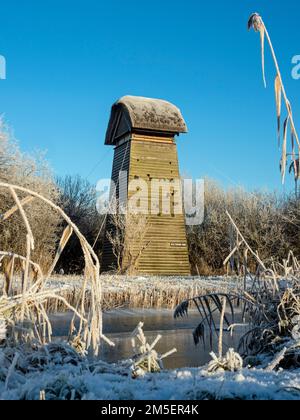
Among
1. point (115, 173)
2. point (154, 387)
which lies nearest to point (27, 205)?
point (115, 173)

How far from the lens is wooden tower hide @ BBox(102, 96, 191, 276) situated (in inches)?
850

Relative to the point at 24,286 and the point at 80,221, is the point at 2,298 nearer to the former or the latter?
the point at 24,286

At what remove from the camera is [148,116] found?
2169cm

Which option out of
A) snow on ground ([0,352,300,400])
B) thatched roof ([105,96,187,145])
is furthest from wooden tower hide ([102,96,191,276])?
snow on ground ([0,352,300,400])

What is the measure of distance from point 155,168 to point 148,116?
213 centimetres

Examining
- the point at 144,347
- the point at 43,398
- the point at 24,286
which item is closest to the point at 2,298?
the point at 24,286

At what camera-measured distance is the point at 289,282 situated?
13.1ft

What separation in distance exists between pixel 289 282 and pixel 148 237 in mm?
17813

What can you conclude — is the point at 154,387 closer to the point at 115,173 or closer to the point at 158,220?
the point at 158,220

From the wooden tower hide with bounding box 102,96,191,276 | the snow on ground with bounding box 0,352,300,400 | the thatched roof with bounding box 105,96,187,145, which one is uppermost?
the thatched roof with bounding box 105,96,187,145

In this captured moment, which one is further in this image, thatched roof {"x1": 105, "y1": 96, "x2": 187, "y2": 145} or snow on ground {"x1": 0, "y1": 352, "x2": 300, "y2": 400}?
thatched roof {"x1": 105, "y1": 96, "x2": 187, "y2": 145}

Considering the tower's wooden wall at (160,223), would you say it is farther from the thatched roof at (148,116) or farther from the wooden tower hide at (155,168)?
the thatched roof at (148,116)

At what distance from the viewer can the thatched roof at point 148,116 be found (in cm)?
2147

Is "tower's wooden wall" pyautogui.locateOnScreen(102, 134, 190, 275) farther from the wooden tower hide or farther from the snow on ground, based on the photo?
the snow on ground
